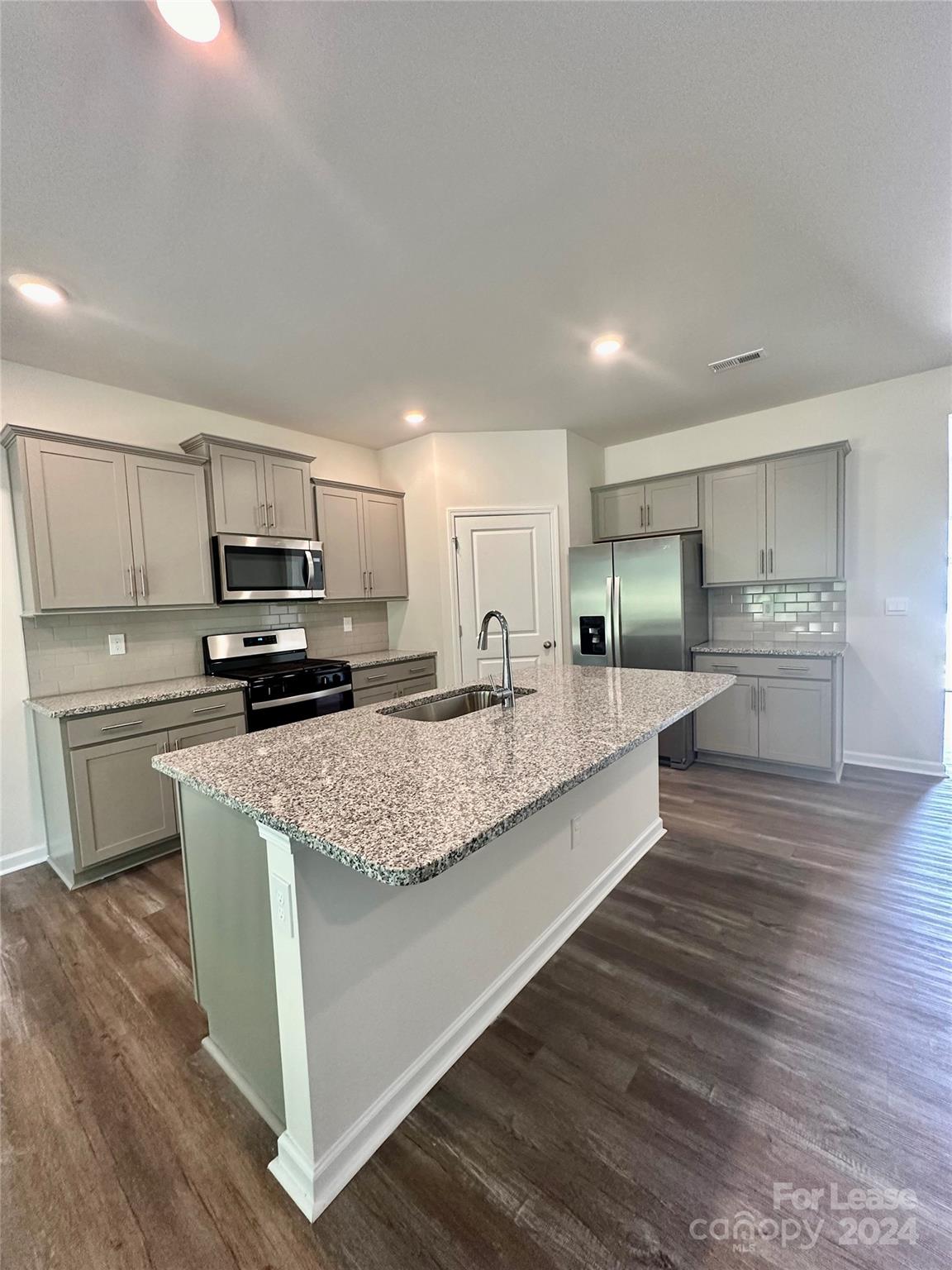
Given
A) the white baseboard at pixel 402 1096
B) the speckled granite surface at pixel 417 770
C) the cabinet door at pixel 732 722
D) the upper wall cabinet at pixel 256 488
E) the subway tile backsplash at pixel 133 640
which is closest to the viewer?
the speckled granite surface at pixel 417 770

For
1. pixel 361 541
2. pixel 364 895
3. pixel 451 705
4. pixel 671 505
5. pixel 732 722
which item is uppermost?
pixel 671 505

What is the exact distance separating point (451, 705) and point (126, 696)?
5.86 feet

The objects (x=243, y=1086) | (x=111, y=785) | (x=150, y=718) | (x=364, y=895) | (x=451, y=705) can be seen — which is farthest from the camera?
(x=150, y=718)

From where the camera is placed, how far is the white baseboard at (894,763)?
3545 millimetres

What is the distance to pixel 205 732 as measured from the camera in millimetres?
2910

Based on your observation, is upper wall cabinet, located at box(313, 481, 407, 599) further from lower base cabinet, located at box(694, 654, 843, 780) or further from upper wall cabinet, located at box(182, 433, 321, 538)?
lower base cabinet, located at box(694, 654, 843, 780)

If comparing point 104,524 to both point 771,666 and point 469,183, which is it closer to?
point 469,183

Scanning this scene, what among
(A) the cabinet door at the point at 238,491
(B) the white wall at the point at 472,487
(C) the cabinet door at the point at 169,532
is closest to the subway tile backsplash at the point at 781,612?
(B) the white wall at the point at 472,487

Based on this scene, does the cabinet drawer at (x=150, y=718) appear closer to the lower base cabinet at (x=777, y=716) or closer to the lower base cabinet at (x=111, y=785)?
the lower base cabinet at (x=111, y=785)

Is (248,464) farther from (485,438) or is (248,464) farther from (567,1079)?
(567,1079)

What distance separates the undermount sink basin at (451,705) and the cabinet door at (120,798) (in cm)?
133

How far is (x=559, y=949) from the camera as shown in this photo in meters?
1.97

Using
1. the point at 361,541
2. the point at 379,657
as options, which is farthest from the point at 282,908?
the point at 361,541

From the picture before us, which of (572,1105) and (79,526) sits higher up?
(79,526)
